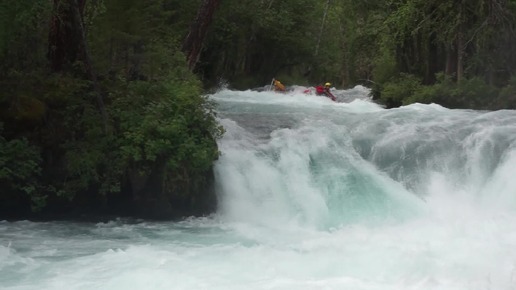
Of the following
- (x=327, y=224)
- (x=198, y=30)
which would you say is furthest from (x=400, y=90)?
(x=327, y=224)

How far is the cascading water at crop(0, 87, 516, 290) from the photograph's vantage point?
7441 millimetres

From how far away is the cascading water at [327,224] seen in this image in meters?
7.44

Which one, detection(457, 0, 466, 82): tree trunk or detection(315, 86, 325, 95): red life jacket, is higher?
detection(457, 0, 466, 82): tree trunk

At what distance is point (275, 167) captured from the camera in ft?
40.8

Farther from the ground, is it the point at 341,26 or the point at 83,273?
the point at 341,26

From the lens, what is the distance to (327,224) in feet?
36.0

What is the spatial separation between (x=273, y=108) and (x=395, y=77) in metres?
6.52

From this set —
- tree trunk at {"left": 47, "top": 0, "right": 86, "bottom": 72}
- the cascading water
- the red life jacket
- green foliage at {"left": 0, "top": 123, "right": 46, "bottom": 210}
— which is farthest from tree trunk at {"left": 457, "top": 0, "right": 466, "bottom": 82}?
green foliage at {"left": 0, "top": 123, "right": 46, "bottom": 210}

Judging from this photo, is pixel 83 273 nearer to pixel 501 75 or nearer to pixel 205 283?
pixel 205 283

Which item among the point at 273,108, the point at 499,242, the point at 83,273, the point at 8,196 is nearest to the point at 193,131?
the point at 8,196

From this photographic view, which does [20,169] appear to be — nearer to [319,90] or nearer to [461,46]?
[461,46]

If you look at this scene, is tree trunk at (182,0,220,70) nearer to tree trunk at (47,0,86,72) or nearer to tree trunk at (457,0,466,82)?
tree trunk at (47,0,86,72)

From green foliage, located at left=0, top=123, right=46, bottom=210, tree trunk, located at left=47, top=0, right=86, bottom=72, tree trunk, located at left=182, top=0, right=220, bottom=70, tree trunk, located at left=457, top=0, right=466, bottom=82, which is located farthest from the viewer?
tree trunk, located at left=457, top=0, right=466, bottom=82

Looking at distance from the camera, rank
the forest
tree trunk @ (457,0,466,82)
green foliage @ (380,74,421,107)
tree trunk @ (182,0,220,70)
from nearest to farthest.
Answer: the forest
tree trunk @ (182,0,220,70)
tree trunk @ (457,0,466,82)
green foliage @ (380,74,421,107)
